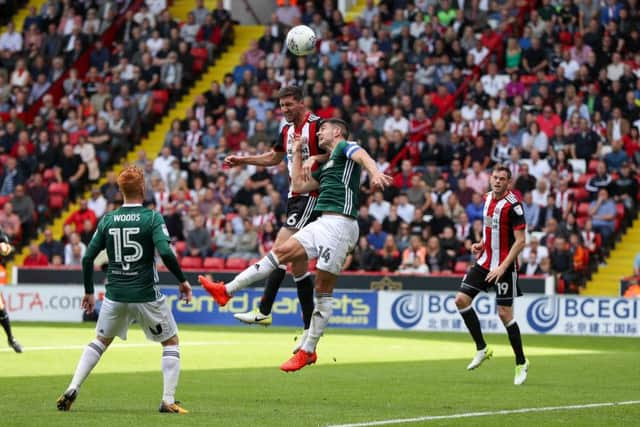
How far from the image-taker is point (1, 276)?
30688 millimetres

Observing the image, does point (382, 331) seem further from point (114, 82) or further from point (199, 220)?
point (114, 82)

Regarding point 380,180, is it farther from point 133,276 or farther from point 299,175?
point 133,276

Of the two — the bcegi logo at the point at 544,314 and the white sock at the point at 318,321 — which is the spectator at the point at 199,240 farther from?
the white sock at the point at 318,321

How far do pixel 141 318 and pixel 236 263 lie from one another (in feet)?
56.8

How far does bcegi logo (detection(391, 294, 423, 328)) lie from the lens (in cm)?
2644

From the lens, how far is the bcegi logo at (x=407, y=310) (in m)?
26.4

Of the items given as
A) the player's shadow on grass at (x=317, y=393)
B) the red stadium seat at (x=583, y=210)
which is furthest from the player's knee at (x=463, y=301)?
the red stadium seat at (x=583, y=210)

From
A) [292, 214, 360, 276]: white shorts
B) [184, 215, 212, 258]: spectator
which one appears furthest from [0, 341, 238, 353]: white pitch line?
[184, 215, 212, 258]: spectator

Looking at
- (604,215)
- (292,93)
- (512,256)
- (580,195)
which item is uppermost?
(292,93)

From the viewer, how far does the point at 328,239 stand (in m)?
13.3

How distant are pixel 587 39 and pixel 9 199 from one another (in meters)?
14.2

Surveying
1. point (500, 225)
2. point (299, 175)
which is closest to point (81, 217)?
point (500, 225)

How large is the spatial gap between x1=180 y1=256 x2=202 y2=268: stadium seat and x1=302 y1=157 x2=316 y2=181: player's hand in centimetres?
1570

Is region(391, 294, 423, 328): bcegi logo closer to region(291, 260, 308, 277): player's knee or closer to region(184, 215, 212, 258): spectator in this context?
region(184, 215, 212, 258): spectator
